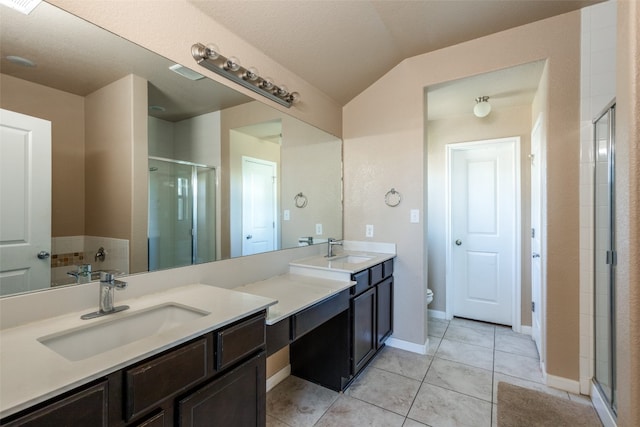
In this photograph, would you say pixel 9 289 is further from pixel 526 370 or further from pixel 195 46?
pixel 526 370

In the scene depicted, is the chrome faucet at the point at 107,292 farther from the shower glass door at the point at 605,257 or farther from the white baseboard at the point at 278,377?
the shower glass door at the point at 605,257

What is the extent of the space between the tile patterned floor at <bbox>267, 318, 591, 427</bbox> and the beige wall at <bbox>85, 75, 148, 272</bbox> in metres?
1.37

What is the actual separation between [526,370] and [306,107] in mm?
2772

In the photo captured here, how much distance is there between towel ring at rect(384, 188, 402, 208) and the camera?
269cm

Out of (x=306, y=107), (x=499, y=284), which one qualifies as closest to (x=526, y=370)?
(x=499, y=284)

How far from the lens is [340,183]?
9.87 feet

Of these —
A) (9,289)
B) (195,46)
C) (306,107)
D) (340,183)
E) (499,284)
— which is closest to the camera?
(9,289)

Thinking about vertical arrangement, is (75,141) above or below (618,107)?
below

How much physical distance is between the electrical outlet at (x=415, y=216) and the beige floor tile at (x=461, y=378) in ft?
3.90

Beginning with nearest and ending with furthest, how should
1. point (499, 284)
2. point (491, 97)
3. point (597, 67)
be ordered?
point (597, 67) → point (491, 97) → point (499, 284)

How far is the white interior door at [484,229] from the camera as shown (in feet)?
10.4

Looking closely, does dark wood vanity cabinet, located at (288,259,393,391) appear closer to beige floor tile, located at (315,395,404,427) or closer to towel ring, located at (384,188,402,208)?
beige floor tile, located at (315,395,404,427)

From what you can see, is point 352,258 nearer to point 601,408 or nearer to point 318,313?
point 318,313

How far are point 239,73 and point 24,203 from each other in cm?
126
